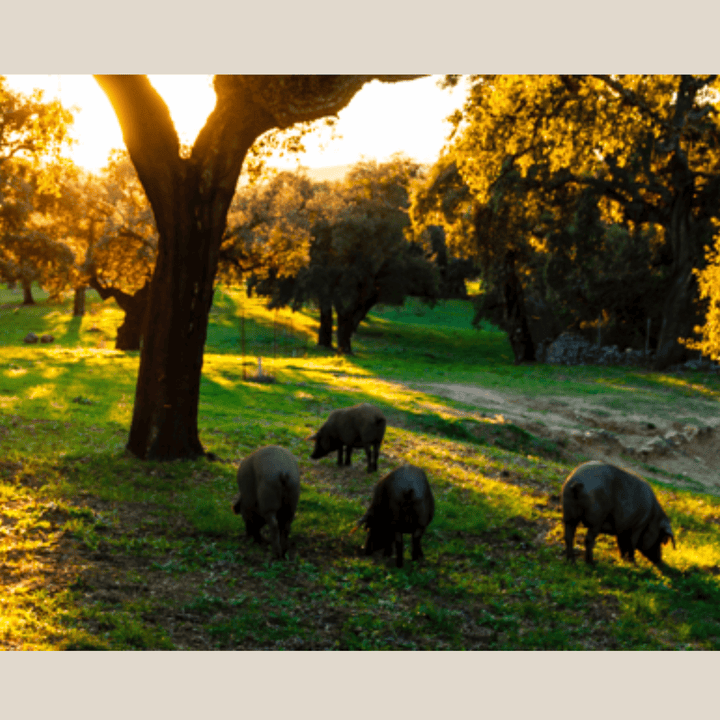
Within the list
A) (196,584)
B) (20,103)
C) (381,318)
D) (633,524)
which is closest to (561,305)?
(381,318)

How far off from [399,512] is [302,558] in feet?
4.98

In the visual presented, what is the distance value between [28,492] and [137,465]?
2.15m

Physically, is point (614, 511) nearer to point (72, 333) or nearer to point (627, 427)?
point (627, 427)

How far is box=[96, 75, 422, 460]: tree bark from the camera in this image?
11.7 metres

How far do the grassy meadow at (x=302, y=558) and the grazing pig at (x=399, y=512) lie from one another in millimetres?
356

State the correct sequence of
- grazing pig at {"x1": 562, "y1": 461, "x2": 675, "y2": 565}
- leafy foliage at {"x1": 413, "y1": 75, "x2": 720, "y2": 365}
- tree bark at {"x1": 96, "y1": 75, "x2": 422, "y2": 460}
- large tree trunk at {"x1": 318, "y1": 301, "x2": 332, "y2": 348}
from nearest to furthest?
grazing pig at {"x1": 562, "y1": 461, "x2": 675, "y2": 565} → tree bark at {"x1": 96, "y1": 75, "x2": 422, "y2": 460} → leafy foliage at {"x1": 413, "y1": 75, "x2": 720, "y2": 365} → large tree trunk at {"x1": 318, "y1": 301, "x2": 332, "y2": 348}

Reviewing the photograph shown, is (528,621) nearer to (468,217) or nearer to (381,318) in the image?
(468,217)

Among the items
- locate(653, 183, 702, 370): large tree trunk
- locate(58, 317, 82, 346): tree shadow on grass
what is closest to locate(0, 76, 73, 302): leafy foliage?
locate(58, 317, 82, 346): tree shadow on grass

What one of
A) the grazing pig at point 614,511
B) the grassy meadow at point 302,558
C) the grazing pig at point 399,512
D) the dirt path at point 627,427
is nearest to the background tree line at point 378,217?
the grassy meadow at point 302,558

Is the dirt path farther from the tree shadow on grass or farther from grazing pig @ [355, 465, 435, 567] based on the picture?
the tree shadow on grass

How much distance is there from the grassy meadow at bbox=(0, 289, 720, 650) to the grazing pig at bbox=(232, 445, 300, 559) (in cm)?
33

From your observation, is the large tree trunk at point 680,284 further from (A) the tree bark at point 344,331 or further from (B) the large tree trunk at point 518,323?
(A) the tree bark at point 344,331

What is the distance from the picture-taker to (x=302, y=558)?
369 inches

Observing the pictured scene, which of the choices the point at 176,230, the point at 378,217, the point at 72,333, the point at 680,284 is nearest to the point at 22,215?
the point at 72,333
